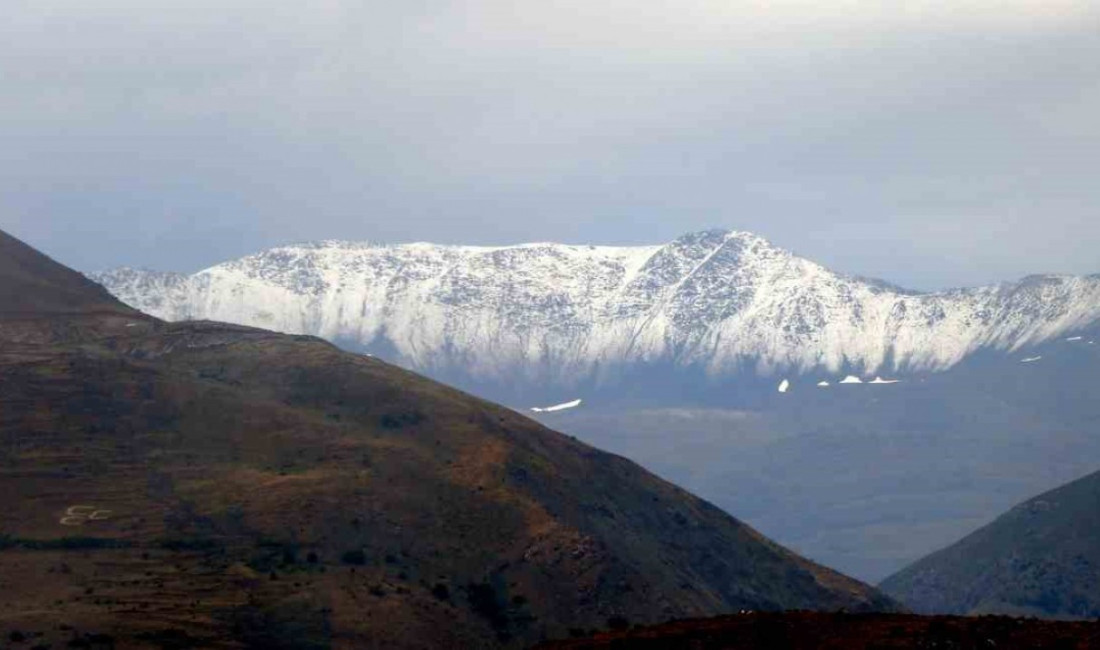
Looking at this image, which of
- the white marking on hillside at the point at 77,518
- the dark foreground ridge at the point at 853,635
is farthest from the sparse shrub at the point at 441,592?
the dark foreground ridge at the point at 853,635

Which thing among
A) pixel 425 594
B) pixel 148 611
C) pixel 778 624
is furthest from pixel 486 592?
pixel 778 624

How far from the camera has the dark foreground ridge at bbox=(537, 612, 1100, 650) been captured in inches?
3947

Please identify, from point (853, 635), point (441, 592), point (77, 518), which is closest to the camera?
point (853, 635)

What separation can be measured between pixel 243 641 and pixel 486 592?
122 ft

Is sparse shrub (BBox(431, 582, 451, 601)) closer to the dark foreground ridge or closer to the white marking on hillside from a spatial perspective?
the white marking on hillside

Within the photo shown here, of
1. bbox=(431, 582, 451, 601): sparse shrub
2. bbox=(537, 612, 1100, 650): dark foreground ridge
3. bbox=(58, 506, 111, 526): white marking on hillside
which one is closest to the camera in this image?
bbox=(537, 612, 1100, 650): dark foreground ridge

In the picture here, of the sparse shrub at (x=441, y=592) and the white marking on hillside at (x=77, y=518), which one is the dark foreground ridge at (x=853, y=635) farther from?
the white marking on hillside at (x=77, y=518)

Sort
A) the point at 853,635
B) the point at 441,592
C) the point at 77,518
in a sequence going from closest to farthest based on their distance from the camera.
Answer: the point at 853,635 < the point at 441,592 < the point at 77,518

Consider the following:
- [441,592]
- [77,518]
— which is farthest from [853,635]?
[77,518]

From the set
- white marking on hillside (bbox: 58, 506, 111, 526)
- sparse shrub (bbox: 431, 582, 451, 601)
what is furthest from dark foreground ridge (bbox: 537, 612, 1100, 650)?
white marking on hillside (bbox: 58, 506, 111, 526)

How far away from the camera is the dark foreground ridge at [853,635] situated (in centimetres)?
10025

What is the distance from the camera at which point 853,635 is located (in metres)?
103

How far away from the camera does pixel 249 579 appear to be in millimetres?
187625

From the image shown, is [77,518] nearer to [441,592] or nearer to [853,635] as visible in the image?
[441,592]
